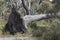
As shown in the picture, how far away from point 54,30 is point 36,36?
2.13 meters

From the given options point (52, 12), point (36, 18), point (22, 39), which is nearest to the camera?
point (52, 12)

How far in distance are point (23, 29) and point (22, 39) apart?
2.88 metres

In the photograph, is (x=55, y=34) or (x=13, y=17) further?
(x=13, y=17)

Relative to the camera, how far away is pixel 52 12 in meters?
9.56

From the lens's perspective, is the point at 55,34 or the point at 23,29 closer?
the point at 55,34

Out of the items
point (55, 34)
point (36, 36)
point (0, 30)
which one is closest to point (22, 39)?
point (36, 36)

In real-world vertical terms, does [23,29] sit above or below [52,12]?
below

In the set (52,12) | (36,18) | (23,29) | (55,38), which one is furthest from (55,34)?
(36,18)

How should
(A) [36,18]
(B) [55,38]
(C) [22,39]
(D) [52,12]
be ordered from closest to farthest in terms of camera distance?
(D) [52,12]
(B) [55,38]
(C) [22,39]
(A) [36,18]

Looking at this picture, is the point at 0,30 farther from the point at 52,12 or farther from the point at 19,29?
the point at 52,12

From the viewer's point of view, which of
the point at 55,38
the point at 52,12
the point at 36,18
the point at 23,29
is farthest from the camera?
the point at 36,18

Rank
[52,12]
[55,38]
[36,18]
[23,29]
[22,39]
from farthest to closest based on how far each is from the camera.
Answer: [36,18], [23,29], [22,39], [55,38], [52,12]

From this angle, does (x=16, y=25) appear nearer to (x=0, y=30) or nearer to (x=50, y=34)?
(x=0, y=30)

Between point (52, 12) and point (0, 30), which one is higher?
point (52, 12)
